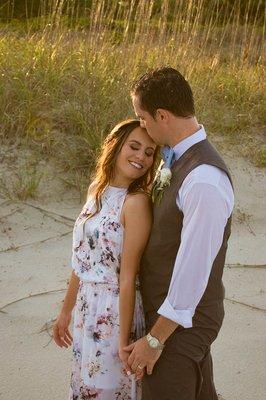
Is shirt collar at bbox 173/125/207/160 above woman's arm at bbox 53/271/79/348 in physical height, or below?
above

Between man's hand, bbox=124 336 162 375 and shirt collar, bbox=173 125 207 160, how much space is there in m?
0.51

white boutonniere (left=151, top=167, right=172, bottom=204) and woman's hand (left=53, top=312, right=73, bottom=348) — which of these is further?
woman's hand (left=53, top=312, right=73, bottom=348)

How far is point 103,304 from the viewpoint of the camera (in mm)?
2150

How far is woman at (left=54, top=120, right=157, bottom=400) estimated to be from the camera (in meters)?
2.08

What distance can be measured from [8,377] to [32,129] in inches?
94.3

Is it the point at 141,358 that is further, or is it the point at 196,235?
the point at 141,358

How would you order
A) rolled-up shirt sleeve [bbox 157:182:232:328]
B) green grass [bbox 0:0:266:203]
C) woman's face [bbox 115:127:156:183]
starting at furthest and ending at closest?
green grass [bbox 0:0:266:203] < woman's face [bbox 115:127:156:183] < rolled-up shirt sleeve [bbox 157:182:232:328]

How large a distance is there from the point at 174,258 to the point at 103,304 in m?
0.35

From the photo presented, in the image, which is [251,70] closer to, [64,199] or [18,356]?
[64,199]

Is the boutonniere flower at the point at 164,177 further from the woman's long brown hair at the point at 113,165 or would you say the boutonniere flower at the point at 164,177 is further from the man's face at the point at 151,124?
the woman's long brown hair at the point at 113,165

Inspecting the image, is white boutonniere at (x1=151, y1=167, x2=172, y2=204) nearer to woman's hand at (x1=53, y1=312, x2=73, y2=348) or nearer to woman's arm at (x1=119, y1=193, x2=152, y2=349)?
woman's arm at (x1=119, y1=193, x2=152, y2=349)

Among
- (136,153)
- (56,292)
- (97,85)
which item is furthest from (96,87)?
(136,153)

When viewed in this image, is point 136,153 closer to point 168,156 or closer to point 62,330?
point 168,156

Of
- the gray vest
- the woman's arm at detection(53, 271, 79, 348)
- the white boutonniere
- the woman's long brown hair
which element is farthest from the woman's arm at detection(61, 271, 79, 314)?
the white boutonniere
